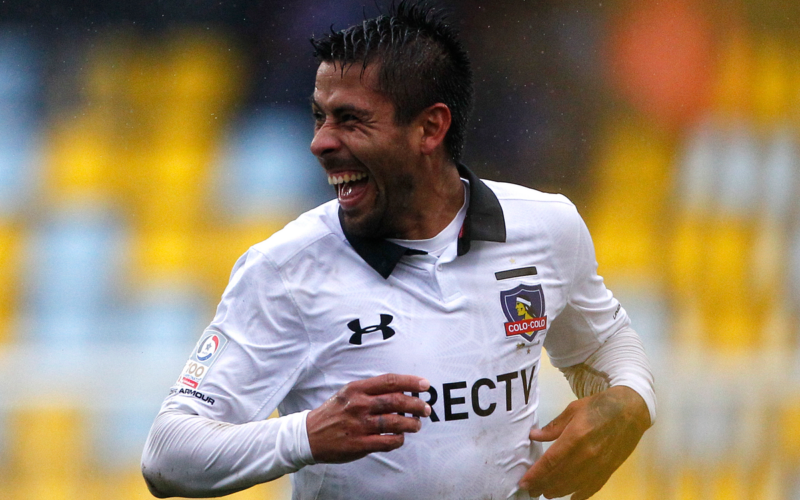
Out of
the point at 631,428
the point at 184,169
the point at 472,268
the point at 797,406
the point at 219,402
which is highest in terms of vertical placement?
the point at 184,169

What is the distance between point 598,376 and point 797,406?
1544 mm

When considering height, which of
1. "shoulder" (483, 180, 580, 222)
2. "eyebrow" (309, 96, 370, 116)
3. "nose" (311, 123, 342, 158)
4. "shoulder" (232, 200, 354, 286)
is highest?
"eyebrow" (309, 96, 370, 116)

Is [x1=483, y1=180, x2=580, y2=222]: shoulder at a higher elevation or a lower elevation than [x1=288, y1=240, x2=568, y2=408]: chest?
higher

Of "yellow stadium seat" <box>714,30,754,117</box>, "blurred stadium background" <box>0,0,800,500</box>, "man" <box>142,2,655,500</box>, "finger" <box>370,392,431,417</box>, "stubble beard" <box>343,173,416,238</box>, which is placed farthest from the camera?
"yellow stadium seat" <box>714,30,754,117</box>

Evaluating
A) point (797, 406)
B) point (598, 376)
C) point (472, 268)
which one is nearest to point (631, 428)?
point (598, 376)

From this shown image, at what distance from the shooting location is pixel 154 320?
2.62 m

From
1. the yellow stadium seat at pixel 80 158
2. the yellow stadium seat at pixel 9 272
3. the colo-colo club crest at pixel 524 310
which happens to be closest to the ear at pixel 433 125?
the colo-colo club crest at pixel 524 310

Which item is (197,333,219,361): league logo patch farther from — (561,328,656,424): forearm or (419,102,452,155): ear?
(561,328,656,424): forearm

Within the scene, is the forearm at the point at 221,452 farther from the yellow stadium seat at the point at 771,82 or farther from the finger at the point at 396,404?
the yellow stadium seat at the point at 771,82

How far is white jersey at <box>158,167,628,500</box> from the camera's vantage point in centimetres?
120

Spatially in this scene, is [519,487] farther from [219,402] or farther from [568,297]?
[219,402]

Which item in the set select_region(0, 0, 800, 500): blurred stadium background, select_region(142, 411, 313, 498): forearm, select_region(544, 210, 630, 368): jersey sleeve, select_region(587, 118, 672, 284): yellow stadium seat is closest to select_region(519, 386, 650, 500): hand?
select_region(544, 210, 630, 368): jersey sleeve

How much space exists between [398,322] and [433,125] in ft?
1.08

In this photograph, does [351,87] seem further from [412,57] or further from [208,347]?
[208,347]
